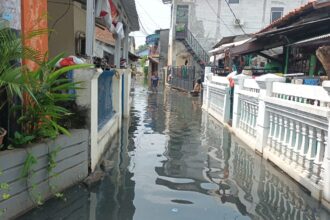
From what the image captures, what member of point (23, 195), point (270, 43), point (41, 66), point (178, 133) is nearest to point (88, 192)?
point (23, 195)

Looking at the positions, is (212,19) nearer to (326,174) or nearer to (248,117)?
(248,117)

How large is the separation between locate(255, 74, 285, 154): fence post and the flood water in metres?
0.33

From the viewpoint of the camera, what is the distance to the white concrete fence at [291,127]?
506cm

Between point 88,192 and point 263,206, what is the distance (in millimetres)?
2203

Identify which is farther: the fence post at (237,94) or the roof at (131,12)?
the roof at (131,12)

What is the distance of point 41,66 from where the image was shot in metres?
4.43

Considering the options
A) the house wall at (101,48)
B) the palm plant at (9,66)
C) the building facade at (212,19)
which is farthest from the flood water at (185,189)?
the building facade at (212,19)

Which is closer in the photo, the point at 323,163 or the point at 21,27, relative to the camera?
the point at 21,27

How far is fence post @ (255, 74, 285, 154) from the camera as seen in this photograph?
7219 mm

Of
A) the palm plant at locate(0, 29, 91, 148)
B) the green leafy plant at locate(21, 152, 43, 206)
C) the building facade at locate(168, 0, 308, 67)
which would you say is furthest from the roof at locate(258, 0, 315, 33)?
the building facade at locate(168, 0, 308, 67)

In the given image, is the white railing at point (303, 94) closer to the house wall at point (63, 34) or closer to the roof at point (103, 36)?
the house wall at point (63, 34)

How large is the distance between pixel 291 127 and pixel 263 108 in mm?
1238

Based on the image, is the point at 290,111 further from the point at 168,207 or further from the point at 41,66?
the point at 41,66

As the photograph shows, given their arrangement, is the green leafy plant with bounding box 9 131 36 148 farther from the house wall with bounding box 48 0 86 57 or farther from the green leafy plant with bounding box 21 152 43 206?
the house wall with bounding box 48 0 86 57
